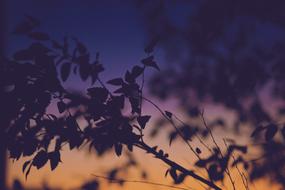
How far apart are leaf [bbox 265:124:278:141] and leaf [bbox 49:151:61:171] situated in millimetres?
1060

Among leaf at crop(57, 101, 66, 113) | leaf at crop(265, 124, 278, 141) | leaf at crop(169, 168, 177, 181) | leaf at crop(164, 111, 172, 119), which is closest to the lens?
leaf at crop(265, 124, 278, 141)

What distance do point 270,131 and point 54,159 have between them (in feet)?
3.62

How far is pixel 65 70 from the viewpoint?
2285 millimetres

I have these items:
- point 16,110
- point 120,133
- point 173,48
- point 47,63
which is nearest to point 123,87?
point 120,133

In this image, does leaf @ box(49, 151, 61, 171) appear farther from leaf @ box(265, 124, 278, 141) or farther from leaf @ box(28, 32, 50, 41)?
leaf @ box(265, 124, 278, 141)

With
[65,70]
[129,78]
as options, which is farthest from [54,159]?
[129,78]

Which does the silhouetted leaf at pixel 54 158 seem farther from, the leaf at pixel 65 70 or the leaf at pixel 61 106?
the leaf at pixel 65 70

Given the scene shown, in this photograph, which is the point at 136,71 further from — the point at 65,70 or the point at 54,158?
the point at 54,158

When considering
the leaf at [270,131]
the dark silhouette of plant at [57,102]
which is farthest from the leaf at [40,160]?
the leaf at [270,131]

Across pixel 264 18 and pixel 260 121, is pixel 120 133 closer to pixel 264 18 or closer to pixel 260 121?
pixel 260 121

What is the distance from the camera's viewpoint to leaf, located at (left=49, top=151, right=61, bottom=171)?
2.21 metres

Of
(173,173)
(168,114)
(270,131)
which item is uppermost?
(168,114)

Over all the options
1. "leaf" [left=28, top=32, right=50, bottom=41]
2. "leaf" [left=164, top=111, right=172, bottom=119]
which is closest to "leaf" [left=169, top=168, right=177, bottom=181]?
"leaf" [left=164, top=111, right=172, bottom=119]

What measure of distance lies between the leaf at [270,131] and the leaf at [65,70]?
1.06 m
